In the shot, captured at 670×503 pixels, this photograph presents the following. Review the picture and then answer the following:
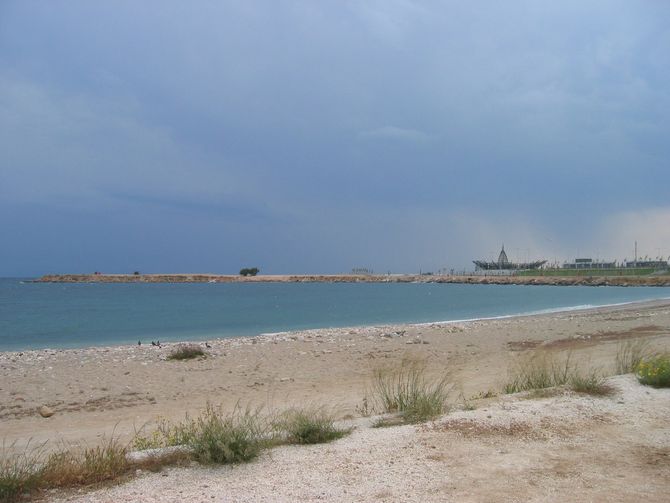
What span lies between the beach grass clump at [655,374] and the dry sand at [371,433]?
0.37 metres

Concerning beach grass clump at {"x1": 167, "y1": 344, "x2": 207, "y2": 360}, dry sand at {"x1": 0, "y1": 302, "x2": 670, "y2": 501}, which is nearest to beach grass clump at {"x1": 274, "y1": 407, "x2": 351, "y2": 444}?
dry sand at {"x1": 0, "y1": 302, "x2": 670, "y2": 501}

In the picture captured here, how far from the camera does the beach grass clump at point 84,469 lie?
4.74 m

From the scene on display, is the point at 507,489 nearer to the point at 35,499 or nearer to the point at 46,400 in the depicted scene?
the point at 35,499

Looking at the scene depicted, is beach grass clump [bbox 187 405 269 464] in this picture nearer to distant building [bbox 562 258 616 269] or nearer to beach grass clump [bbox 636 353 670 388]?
beach grass clump [bbox 636 353 670 388]

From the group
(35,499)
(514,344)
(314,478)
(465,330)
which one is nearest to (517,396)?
(314,478)

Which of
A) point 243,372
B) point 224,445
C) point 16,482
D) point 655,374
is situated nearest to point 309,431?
point 224,445

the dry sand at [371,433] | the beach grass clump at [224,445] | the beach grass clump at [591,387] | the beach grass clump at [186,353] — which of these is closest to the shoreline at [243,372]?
the dry sand at [371,433]

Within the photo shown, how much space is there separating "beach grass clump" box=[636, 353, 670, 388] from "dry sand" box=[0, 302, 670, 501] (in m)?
0.37

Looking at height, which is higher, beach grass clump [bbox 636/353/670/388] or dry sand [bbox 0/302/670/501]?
beach grass clump [bbox 636/353/670/388]

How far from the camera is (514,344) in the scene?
61.9ft

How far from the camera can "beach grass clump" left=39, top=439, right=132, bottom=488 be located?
4.74 m

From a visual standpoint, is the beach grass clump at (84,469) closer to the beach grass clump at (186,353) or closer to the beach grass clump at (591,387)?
the beach grass clump at (591,387)

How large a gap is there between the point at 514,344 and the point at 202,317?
24.6 m

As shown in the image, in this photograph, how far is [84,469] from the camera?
16.0 feet
